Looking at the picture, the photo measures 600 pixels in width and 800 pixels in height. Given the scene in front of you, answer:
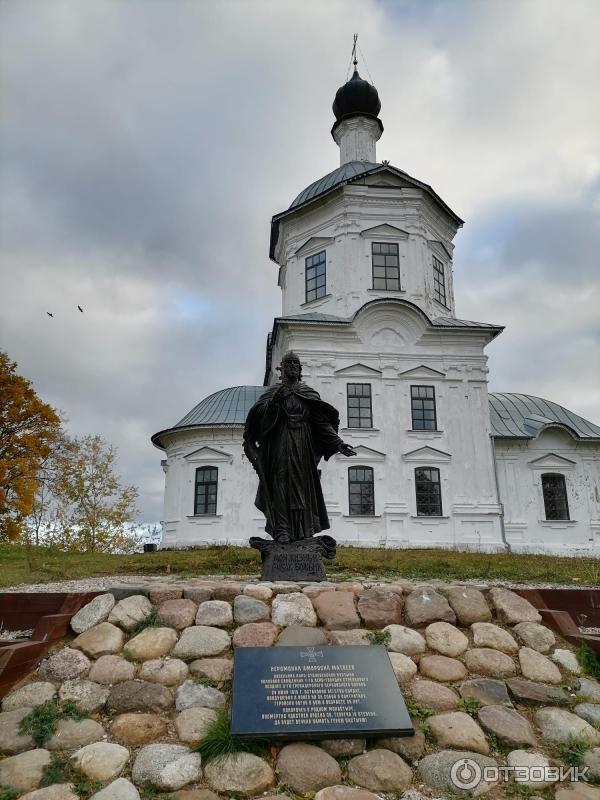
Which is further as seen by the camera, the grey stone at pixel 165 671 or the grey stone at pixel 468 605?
the grey stone at pixel 468 605

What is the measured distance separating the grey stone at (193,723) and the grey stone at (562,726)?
92.7 inches

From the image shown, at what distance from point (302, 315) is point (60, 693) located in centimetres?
1794

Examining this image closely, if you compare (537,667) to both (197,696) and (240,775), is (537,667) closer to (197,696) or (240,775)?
(240,775)

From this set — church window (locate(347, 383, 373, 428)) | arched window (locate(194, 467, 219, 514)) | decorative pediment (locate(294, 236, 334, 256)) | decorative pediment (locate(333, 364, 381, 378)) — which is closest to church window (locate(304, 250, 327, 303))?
decorative pediment (locate(294, 236, 334, 256))

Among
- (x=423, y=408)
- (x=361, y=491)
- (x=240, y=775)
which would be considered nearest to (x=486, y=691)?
(x=240, y=775)

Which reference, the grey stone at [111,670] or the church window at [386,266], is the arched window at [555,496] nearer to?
the church window at [386,266]

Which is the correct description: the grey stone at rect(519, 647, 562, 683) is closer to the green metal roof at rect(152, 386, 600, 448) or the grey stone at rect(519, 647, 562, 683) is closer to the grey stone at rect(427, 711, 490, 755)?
the grey stone at rect(427, 711, 490, 755)

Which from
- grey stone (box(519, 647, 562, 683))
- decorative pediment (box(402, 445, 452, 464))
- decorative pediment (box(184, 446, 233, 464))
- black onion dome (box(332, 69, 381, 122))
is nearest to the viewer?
grey stone (box(519, 647, 562, 683))

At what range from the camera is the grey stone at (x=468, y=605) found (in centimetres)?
562

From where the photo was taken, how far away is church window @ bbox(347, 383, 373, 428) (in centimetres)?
2022

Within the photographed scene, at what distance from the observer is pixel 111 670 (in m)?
4.83

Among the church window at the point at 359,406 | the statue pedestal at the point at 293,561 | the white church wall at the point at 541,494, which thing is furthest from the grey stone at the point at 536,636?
the white church wall at the point at 541,494

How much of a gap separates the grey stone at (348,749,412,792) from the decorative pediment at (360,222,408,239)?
2012 centimetres

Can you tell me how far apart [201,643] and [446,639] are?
2067 mm
